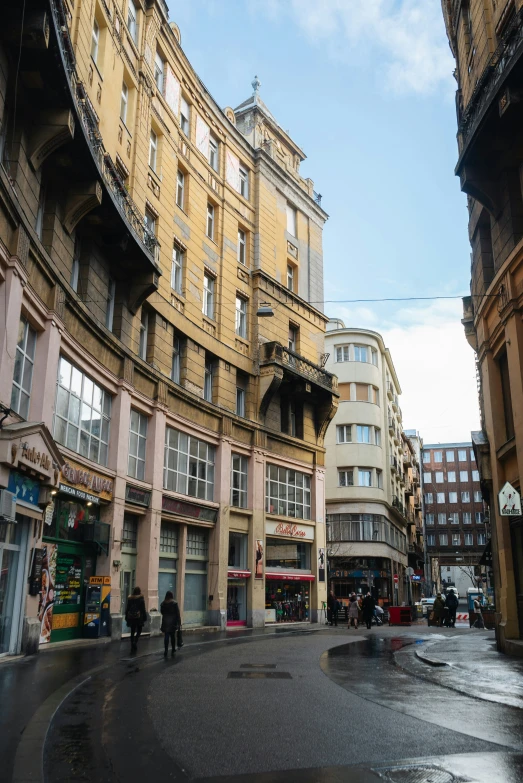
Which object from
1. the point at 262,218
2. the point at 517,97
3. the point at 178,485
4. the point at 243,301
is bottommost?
the point at 178,485

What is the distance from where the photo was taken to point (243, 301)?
109ft

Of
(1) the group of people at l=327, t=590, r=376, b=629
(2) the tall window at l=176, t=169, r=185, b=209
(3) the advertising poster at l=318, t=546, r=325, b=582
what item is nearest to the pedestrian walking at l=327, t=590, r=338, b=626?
(1) the group of people at l=327, t=590, r=376, b=629

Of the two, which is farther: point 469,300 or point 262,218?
point 262,218

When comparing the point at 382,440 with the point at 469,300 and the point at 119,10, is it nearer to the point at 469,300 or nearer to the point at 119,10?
the point at 469,300

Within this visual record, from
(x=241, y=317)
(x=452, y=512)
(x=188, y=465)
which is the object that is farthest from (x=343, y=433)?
(x=452, y=512)

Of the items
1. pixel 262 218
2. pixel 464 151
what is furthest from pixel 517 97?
pixel 262 218

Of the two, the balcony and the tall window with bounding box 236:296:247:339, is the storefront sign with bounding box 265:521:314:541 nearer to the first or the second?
the balcony

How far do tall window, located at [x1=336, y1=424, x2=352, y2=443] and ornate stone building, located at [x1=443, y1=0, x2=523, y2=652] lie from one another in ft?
107

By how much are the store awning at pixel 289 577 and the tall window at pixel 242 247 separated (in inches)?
587

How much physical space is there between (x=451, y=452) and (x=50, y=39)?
113 metres

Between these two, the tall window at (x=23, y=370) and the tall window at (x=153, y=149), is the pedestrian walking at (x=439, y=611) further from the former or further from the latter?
the tall window at (x=23, y=370)

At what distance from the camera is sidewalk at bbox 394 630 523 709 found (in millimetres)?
10836

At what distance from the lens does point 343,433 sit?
179 ft

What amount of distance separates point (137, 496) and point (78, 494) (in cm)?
442
